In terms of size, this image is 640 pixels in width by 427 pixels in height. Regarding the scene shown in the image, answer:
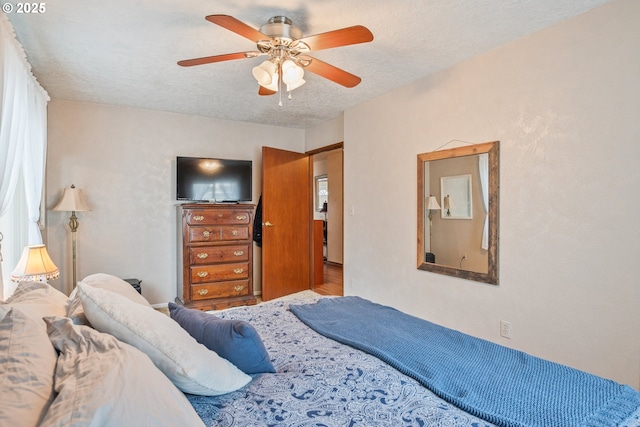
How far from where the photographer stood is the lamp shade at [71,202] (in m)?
3.53

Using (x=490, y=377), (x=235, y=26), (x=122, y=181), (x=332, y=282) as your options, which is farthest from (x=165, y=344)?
(x=332, y=282)

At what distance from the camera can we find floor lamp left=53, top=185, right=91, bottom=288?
353 centimetres

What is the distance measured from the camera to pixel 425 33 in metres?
2.33

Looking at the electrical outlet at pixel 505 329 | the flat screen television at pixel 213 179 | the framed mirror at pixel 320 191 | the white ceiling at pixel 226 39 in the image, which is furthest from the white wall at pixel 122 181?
the framed mirror at pixel 320 191

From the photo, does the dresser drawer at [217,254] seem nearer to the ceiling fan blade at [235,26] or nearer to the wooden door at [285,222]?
the wooden door at [285,222]

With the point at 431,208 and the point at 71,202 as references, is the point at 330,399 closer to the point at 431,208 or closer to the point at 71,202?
the point at 431,208

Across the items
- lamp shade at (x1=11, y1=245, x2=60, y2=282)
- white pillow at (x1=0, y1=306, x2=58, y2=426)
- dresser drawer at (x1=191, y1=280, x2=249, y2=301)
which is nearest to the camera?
white pillow at (x1=0, y1=306, x2=58, y2=426)

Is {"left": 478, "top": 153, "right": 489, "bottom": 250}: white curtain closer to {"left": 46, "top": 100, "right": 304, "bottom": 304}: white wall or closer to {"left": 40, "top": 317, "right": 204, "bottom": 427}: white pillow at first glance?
{"left": 40, "top": 317, "right": 204, "bottom": 427}: white pillow

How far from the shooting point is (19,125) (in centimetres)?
230

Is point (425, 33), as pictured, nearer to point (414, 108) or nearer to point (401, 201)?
point (414, 108)

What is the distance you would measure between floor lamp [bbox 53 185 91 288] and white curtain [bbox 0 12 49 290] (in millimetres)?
528

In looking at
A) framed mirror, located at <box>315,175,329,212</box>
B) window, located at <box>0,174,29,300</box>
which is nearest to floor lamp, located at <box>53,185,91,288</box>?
window, located at <box>0,174,29,300</box>

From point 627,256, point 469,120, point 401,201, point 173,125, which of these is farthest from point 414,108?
point 173,125

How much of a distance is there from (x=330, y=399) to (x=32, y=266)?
8.52 feet
